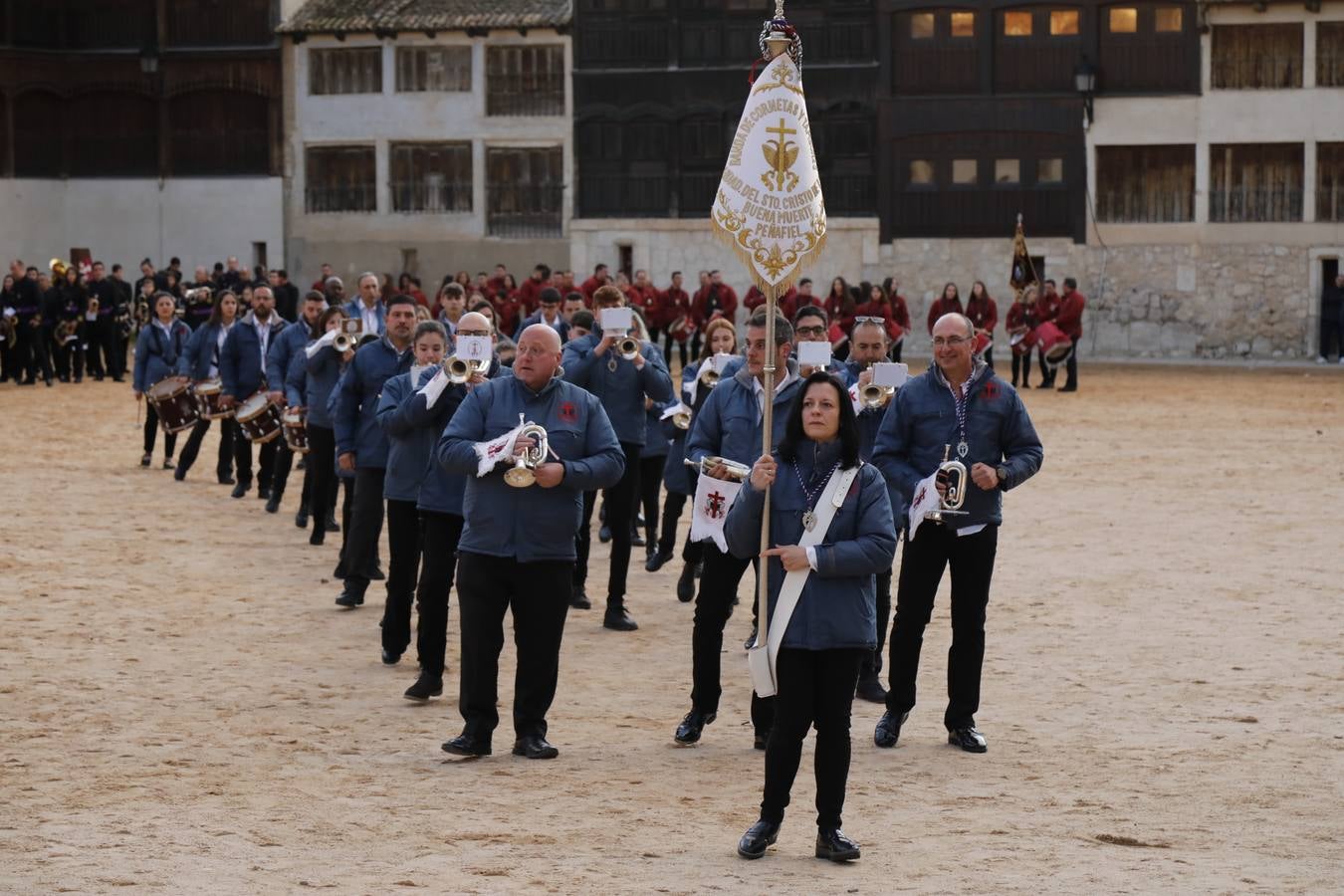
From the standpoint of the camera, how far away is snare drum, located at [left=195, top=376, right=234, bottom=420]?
19.8 m

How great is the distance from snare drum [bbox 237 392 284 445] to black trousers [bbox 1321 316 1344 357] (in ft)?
92.5

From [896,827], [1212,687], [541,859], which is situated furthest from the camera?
[1212,687]

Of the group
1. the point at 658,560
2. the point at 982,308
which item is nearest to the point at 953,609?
the point at 658,560

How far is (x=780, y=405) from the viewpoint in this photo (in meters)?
10.1

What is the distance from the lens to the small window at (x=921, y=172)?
45312 mm

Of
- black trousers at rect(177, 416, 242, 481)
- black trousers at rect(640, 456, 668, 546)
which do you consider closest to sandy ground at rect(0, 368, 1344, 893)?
black trousers at rect(640, 456, 668, 546)

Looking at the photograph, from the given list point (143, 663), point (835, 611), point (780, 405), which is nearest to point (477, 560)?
point (780, 405)

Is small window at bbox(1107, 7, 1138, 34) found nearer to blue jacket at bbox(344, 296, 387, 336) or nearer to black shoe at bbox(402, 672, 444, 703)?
blue jacket at bbox(344, 296, 387, 336)

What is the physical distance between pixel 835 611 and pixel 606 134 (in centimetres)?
4068

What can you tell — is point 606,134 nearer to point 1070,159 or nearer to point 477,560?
point 1070,159

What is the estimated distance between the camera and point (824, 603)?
25.9ft

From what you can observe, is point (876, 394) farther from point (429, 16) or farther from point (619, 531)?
point (429, 16)

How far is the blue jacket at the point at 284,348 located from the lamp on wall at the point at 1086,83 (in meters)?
28.6

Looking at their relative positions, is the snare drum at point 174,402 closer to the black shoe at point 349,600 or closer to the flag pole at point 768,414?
the black shoe at point 349,600
